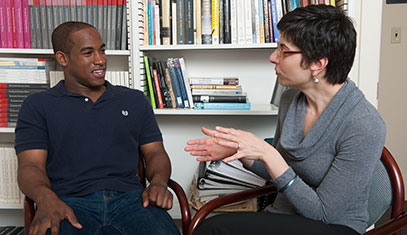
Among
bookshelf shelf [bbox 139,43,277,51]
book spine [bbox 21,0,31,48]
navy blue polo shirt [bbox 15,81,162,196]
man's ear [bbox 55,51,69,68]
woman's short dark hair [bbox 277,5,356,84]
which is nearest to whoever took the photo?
woman's short dark hair [bbox 277,5,356,84]

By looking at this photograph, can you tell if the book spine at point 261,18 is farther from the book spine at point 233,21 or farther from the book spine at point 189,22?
the book spine at point 189,22

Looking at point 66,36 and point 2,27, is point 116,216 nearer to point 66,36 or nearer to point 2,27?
point 66,36

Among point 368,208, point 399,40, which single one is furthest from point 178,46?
point 399,40

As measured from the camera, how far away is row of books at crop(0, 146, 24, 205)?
227 centimetres

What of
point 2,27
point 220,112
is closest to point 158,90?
point 220,112

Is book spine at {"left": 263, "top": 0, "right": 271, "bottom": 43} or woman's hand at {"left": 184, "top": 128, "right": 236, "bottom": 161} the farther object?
book spine at {"left": 263, "top": 0, "right": 271, "bottom": 43}

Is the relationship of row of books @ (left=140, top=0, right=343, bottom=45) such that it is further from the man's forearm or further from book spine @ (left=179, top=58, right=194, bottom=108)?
the man's forearm

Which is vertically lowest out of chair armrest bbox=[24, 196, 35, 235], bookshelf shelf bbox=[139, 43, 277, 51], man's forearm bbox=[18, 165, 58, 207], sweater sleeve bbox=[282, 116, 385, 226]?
chair armrest bbox=[24, 196, 35, 235]

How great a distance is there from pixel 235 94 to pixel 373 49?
29.1 inches

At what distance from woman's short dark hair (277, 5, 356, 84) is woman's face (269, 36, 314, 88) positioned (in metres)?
0.02

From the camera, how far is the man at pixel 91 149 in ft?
4.81

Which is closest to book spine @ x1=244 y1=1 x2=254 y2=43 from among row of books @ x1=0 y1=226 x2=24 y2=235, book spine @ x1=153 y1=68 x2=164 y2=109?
book spine @ x1=153 y1=68 x2=164 y2=109

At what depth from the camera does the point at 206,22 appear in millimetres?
2049

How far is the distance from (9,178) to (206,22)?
4.81 ft
